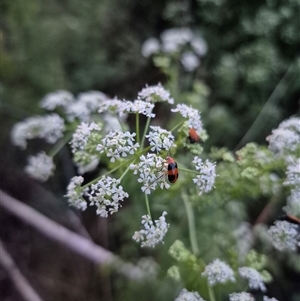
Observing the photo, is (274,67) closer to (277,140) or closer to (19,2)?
(277,140)

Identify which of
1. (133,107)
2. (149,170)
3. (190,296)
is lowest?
(190,296)

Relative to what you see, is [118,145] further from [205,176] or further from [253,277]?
[253,277]

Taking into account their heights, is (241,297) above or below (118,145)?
below

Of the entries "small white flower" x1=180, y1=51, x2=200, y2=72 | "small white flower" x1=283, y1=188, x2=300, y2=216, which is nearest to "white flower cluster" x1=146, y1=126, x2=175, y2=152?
"small white flower" x1=283, y1=188, x2=300, y2=216

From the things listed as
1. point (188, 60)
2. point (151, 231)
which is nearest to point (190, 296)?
point (151, 231)

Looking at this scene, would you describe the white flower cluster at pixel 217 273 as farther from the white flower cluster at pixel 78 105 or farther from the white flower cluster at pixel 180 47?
the white flower cluster at pixel 180 47

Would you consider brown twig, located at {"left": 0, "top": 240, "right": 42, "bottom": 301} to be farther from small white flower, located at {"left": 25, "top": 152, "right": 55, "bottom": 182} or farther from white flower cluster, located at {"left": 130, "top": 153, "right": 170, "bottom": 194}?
white flower cluster, located at {"left": 130, "top": 153, "right": 170, "bottom": 194}
